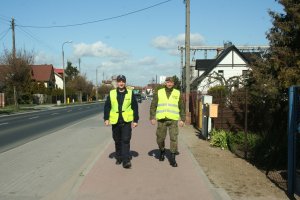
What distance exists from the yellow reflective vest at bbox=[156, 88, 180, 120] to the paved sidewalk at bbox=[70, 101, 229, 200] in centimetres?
99

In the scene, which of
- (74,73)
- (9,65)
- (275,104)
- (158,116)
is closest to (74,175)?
(158,116)

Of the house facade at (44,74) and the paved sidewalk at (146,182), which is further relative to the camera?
the house facade at (44,74)

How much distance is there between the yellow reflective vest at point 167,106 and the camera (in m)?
9.58

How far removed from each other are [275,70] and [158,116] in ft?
11.8

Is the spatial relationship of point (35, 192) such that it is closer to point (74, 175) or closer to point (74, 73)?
point (74, 175)

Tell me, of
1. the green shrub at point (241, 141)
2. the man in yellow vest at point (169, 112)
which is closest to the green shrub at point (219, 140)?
the green shrub at point (241, 141)

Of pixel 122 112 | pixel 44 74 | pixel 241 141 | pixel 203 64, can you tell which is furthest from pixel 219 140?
pixel 44 74

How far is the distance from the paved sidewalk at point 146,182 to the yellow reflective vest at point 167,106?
A: 38.8 inches

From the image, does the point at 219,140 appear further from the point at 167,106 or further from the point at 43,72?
the point at 43,72

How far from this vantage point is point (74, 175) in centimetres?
837

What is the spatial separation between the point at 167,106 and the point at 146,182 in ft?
7.74

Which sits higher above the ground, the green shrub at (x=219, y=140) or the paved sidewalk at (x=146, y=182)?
the green shrub at (x=219, y=140)

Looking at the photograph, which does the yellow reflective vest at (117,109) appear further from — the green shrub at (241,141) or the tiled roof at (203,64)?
the tiled roof at (203,64)

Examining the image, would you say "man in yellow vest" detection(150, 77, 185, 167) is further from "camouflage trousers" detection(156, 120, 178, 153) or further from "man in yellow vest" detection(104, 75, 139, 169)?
"man in yellow vest" detection(104, 75, 139, 169)
